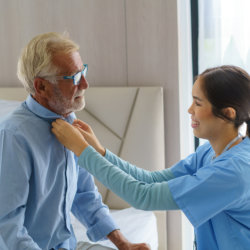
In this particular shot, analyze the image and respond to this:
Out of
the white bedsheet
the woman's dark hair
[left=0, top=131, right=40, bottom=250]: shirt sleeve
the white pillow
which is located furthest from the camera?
the white pillow

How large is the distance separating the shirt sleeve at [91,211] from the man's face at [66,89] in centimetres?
36

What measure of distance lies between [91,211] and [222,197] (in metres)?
0.58

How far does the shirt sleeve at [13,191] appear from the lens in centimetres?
129

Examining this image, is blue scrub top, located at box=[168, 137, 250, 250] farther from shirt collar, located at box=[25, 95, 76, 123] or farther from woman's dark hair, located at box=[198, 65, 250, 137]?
shirt collar, located at box=[25, 95, 76, 123]

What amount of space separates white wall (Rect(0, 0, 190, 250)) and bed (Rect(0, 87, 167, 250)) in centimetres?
9

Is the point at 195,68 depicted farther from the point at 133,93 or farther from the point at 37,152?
the point at 37,152

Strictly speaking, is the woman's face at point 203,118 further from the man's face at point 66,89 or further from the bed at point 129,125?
the bed at point 129,125

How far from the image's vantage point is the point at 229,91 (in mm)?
1396

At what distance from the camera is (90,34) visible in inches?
99.4

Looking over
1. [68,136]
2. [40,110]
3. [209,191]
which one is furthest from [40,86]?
[209,191]

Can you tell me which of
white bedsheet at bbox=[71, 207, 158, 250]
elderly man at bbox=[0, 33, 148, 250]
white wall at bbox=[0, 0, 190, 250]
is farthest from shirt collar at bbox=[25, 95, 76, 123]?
white wall at bbox=[0, 0, 190, 250]

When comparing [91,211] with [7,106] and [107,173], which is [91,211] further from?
[7,106]

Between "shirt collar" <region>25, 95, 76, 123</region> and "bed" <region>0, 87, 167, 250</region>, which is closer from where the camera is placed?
"shirt collar" <region>25, 95, 76, 123</region>

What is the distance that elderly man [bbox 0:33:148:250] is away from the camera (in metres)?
1.30
